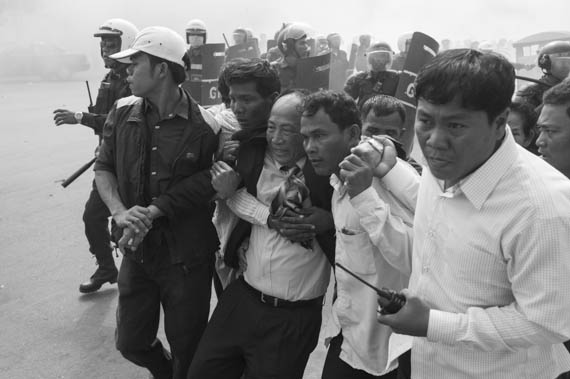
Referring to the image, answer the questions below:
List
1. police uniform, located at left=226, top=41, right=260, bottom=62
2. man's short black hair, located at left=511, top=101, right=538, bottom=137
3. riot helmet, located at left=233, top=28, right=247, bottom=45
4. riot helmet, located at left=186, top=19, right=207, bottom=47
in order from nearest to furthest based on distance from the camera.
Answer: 1. man's short black hair, located at left=511, top=101, right=538, bottom=137
2. riot helmet, located at left=186, top=19, right=207, bottom=47
3. police uniform, located at left=226, top=41, right=260, bottom=62
4. riot helmet, located at left=233, top=28, right=247, bottom=45

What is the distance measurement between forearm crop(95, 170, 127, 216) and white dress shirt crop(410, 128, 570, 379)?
160cm

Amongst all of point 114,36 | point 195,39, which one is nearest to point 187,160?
point 114,36

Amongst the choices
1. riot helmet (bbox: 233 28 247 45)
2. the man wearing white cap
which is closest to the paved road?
the man wearing white cap

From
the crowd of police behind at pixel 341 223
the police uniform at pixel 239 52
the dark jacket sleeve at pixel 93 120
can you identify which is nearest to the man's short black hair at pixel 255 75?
the crowd of police behind at pixel 341 223

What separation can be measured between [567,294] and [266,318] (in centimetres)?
129

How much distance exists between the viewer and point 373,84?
221 inches

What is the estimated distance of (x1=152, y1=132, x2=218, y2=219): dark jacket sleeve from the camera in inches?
97.0

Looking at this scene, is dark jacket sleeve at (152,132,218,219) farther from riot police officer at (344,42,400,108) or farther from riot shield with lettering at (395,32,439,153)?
riot police officer at (344,42,400,108)

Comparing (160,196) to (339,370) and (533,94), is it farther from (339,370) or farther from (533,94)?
(533,94)

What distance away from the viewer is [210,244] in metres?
2.65

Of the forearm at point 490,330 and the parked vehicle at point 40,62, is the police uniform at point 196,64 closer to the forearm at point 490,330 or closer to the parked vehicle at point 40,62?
the forearm at point 490,330

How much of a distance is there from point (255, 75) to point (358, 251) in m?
1.02

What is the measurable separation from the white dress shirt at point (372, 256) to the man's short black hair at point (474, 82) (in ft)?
1.67

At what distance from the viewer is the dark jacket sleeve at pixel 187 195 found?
2465 mm
